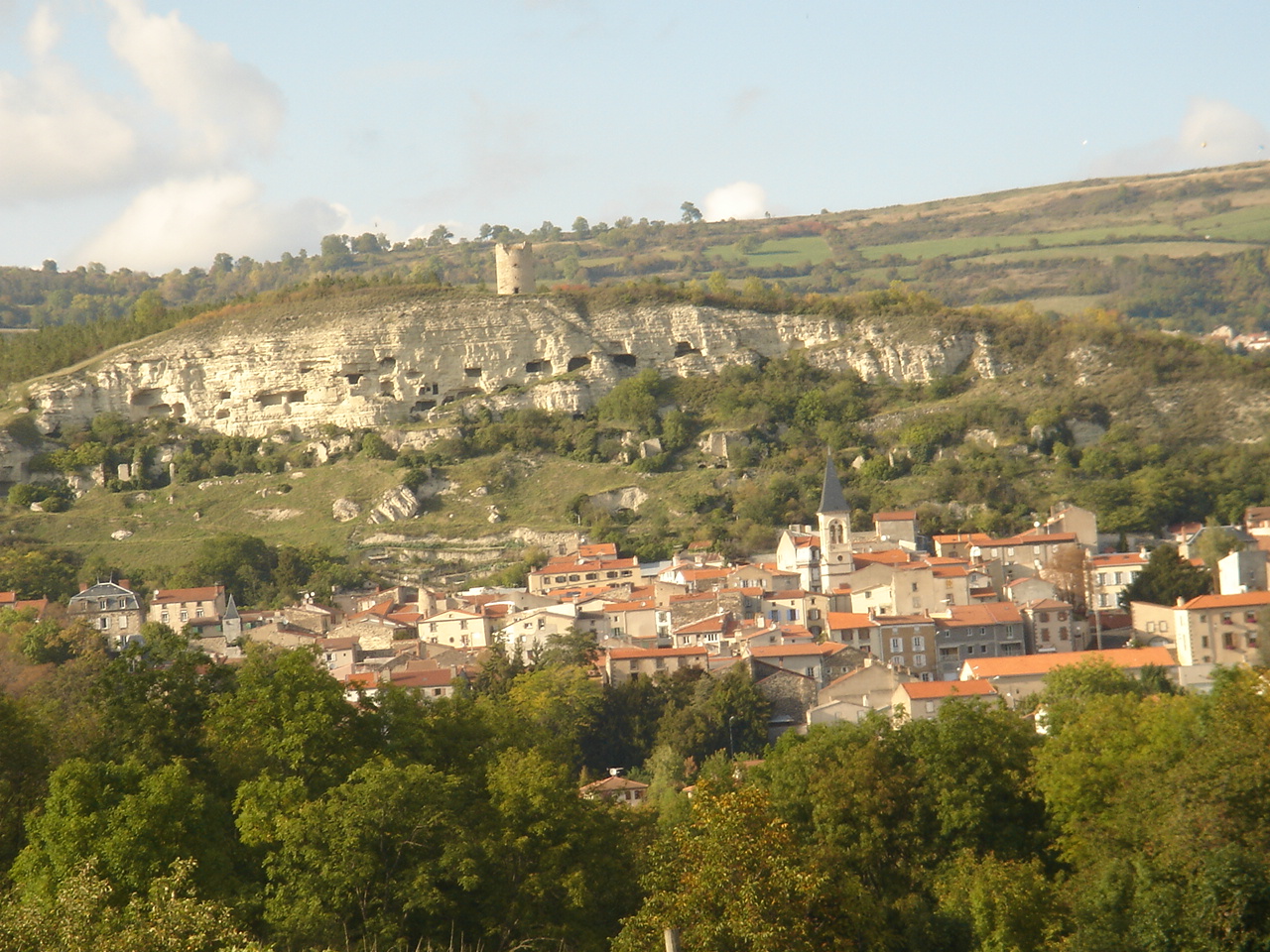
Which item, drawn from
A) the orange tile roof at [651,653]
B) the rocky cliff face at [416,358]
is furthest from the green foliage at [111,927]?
the rocky cliff face at [416,358]

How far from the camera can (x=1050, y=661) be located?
45312 millimetres

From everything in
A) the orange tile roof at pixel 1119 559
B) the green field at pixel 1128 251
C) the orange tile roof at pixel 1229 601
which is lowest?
the orange tile roof at pixel 1229 601

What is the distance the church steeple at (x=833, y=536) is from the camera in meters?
55.5

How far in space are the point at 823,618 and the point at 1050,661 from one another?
9.06m

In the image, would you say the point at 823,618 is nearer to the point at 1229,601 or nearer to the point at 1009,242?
the point at 1229,601

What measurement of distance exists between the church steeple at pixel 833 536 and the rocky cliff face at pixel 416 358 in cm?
2455

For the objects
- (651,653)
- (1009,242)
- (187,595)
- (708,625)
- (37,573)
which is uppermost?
(1009,242)

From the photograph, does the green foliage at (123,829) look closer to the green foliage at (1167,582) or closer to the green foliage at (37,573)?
the green foliage at (1167,582)

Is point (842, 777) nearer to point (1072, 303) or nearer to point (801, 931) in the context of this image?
point (801, 931)

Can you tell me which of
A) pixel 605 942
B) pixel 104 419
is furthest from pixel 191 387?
pixel 605 942

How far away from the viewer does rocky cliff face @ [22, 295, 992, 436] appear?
7956cm

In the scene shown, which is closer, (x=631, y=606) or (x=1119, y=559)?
(x=631, y=606)

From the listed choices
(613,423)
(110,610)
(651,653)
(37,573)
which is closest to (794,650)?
(651,653)

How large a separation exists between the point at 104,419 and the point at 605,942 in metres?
60.4
